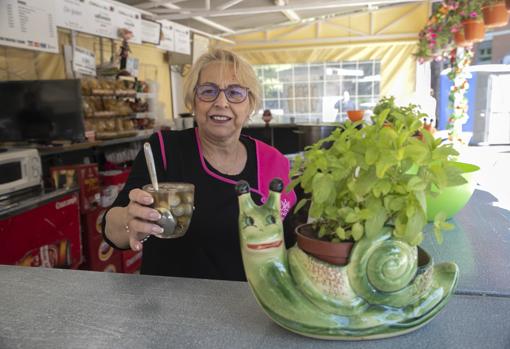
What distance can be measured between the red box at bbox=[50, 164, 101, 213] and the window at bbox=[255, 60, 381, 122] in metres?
7.00

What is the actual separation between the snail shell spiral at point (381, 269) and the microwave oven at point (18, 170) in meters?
2.71

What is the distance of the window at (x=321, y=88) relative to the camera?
32.9 feet

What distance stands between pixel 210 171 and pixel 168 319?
77cm

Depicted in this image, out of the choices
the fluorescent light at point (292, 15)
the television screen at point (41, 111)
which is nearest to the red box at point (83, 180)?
the television screen at point (41, 111)

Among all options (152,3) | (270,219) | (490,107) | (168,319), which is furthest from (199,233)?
(490,107)

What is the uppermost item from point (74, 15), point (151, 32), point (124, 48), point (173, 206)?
point (151, 32)

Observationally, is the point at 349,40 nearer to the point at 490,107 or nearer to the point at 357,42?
the point at 357,42

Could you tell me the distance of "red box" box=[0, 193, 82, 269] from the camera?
257 cm

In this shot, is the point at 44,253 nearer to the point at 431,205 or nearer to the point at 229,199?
the point at 229,199

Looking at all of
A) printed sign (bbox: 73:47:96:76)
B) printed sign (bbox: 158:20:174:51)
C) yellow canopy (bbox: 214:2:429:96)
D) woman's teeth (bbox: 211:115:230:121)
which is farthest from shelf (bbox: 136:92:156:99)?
yellow canopy (bbox: 214:2:429:96)

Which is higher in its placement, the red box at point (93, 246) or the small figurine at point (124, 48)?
the small figurine at point (124, 48)

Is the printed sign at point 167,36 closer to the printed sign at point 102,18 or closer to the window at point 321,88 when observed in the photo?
the printed sign at point 102,18

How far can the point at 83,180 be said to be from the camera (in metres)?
3.38

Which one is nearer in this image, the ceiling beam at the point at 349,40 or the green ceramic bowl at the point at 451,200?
the green ceramic bowl at the point at 451,200
